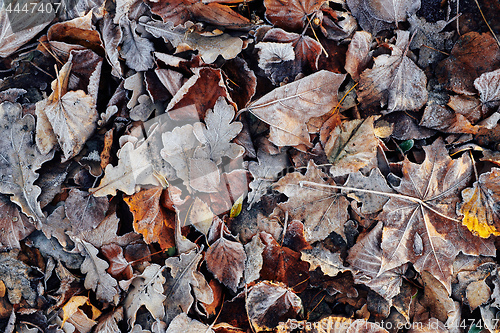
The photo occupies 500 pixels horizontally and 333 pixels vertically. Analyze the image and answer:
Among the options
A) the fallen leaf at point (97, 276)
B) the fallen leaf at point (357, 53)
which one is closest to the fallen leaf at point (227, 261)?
the fallen leaf at point (97, 276)

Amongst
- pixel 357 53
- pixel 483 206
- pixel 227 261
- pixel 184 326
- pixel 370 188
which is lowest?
pixel 184 326

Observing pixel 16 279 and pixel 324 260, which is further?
pixel 16 279

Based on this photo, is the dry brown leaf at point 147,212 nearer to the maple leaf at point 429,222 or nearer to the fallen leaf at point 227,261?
the fallen leaf at point 227,261

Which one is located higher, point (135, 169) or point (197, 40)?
point (197, 40)

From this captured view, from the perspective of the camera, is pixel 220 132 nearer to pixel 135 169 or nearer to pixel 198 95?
pixel 198 95

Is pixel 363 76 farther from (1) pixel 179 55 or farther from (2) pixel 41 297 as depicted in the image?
(2) pixel 41 297

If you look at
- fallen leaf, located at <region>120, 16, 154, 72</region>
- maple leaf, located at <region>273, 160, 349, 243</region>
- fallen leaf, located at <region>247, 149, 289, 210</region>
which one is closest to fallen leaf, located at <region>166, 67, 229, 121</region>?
fallen leaf, located at <region>120, 16, 154, 72</region>

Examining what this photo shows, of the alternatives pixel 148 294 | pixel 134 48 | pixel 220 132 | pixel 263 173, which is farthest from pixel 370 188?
pixel 134 48

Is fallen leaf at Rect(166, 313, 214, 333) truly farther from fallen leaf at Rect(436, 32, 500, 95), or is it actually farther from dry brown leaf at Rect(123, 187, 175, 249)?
fallen leaf at Rect(436, 32, 500, 95)
